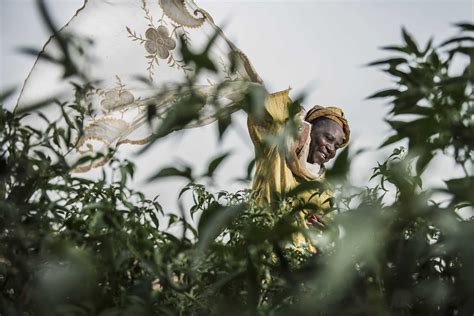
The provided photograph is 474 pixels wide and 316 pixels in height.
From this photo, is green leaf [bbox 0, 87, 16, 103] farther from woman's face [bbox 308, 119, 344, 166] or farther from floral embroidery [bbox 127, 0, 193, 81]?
woman's face [bbox 308, 119, 344, 166]

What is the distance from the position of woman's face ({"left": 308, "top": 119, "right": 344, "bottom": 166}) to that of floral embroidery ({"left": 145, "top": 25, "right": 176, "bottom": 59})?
754mm

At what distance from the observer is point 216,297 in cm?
48

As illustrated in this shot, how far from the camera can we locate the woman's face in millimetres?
3158


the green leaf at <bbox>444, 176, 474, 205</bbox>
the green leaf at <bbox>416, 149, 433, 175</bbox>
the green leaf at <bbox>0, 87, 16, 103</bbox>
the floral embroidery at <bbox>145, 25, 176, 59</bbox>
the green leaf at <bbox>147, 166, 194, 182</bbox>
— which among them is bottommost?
the green leaf at <bbox>444, 176, 474, 205</bbox>

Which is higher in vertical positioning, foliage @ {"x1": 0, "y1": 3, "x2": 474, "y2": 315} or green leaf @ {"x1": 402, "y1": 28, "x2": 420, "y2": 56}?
green leaf @ {"x1": 402, "y1": 28, "x2": 420, "y2": 56}

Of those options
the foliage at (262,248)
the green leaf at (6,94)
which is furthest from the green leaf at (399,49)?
the green leaf at (6,94)

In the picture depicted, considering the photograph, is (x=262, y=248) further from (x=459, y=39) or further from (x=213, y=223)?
(x=459, y=39)

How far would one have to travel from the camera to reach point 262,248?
0.48m

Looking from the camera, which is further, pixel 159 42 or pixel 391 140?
pixel 159 42

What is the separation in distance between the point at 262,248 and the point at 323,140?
8.98 feet

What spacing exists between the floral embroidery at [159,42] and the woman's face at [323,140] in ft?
2.47

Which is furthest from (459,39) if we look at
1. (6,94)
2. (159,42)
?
(159,42)

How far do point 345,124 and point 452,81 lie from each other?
2.86 m

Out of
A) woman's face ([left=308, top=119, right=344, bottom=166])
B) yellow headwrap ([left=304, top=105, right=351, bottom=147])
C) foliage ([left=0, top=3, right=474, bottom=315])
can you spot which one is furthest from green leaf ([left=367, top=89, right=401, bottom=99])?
yellow headwrap ([left=304, top=105, right=351, bottom=147])
